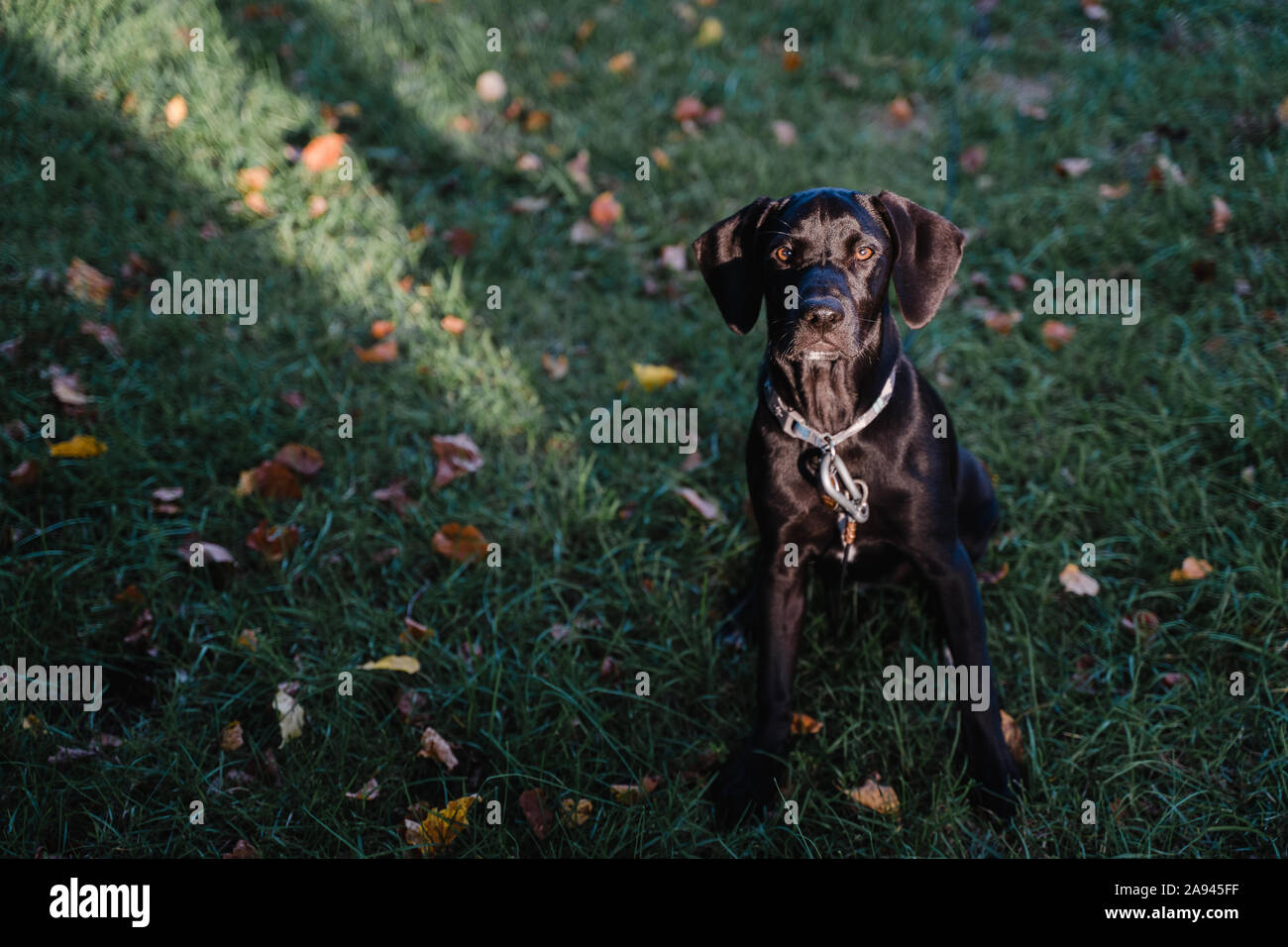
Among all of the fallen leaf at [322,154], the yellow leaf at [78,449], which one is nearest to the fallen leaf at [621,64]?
the fallen leaf at [322,154]

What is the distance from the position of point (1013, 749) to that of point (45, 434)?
10.2 ft

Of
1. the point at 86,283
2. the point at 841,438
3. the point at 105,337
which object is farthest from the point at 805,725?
the point at 86,283

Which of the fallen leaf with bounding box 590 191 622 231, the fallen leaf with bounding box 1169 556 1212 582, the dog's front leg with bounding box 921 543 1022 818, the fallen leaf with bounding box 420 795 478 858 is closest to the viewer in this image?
the fallen leaf with bounding box 420 795 478 858

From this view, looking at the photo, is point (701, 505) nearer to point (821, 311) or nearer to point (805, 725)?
point (805, 725)

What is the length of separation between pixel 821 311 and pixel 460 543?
1.42 meters

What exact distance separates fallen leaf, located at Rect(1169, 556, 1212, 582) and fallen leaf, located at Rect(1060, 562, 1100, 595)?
21 centimetres

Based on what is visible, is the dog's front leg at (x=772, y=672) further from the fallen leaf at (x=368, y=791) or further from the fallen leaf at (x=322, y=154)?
the fallen leaf at (x=322, y=154)

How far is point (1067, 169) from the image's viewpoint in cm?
446

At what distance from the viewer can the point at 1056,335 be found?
371cm

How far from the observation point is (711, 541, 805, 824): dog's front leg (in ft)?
7.82

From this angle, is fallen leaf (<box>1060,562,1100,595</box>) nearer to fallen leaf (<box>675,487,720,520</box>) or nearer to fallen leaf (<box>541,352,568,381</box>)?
fallen leaf (<box>675,487,720,520</box>)

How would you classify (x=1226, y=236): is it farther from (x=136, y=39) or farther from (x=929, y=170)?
(x=136, y=39)

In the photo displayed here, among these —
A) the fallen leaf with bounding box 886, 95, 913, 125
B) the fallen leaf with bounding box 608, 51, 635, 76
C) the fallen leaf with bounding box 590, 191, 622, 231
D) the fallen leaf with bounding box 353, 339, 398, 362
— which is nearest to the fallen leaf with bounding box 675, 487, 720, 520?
the fallen leaf with bounding box 353, 339, 398, 362
